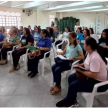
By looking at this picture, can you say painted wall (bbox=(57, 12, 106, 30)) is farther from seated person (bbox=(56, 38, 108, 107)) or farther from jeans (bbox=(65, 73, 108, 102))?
jeans (bbox=(65, 73, 108, 102))

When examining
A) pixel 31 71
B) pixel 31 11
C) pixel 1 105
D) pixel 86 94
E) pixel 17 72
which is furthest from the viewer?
pixel 31 11

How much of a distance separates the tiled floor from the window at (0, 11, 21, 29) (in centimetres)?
724

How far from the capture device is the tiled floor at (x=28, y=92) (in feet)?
7.34

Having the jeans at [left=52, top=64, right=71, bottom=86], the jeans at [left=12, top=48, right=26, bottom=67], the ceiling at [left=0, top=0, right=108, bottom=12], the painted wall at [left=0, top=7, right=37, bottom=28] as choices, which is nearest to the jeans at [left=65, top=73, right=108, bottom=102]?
the jeans at [left=52, top=64, right=71, bottom=86]

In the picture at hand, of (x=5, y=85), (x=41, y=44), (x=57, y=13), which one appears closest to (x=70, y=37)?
(x=41, y=44)

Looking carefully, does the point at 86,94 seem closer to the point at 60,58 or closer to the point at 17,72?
the point at 60,58

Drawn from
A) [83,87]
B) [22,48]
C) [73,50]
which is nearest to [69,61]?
[73,50]

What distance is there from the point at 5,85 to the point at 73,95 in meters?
1.56

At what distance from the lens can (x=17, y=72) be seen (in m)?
3.63

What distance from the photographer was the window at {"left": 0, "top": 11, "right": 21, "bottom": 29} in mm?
9828

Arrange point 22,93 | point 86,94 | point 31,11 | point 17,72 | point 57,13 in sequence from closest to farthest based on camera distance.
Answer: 1. point 86,94
2. point 22,93
3. point 17,72
4. point 31,11
5. point 57,13

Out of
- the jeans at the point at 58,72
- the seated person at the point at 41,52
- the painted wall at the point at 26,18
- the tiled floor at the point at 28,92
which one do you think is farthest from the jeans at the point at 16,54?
the painted wall at the point at 26,18

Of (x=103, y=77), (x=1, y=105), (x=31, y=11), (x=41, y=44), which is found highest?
(x=31, y=11)

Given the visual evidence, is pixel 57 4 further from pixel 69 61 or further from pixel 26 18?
pixel 69 61
